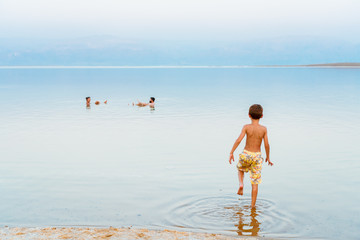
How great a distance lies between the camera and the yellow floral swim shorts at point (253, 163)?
27.7 feet

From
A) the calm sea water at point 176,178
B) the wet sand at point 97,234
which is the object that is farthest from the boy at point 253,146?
the wet sand at point 97,234

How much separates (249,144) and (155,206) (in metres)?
2.37

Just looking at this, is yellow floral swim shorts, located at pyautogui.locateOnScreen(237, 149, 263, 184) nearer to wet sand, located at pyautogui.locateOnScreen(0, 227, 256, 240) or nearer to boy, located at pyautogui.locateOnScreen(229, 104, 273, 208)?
boy, located at pyautogui.locateOnScreen(229, 104, 273, 208)

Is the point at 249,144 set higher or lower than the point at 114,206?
higher

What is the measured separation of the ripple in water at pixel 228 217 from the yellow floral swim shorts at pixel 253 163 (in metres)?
0.71

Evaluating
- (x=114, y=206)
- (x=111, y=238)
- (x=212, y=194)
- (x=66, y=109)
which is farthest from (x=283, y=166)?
(x=66, y=109)

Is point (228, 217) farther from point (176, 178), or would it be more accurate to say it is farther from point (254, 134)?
point (176, 178)

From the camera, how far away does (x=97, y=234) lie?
7.03 meters

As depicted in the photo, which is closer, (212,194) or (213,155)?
(212,194)

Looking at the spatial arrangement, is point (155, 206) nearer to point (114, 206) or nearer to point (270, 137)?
point (114, 206)

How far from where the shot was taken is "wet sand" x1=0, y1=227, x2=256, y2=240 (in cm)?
693

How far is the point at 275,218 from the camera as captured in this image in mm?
8445

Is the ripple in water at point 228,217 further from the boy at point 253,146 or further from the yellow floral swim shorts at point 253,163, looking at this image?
the yellow floral swim shorts at point 253,163

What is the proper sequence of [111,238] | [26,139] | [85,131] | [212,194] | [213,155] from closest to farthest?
[111,238] → [212,194] → [213,155] → [26,139] → [85,131]
